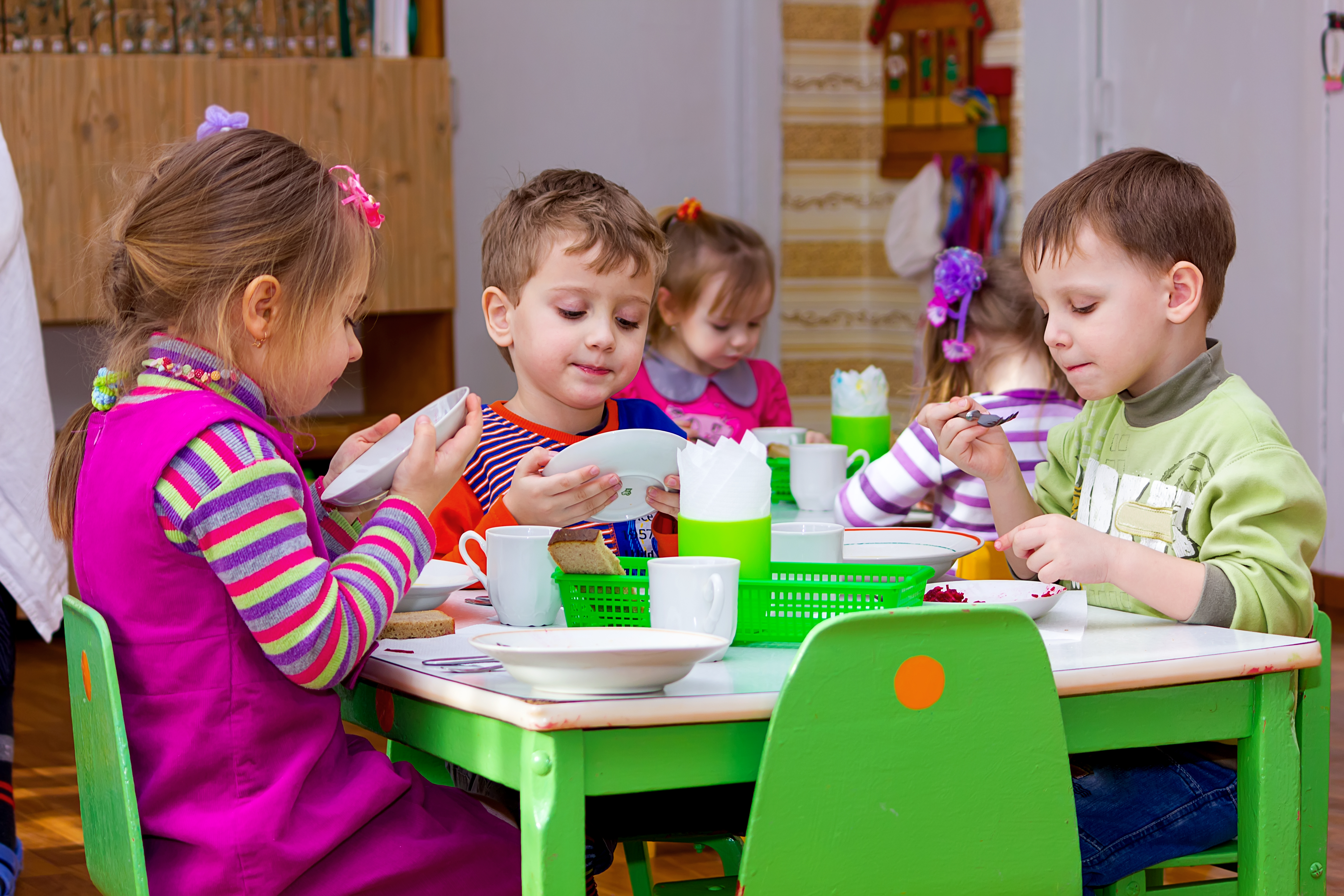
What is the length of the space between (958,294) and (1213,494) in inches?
40.4

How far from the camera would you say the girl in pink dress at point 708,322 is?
3.06 m

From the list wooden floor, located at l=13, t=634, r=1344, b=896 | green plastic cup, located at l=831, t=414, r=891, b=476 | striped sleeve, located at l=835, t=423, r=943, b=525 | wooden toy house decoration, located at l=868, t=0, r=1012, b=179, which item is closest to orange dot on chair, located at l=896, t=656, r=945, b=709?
striped sleeve, located at l=835, t=423, r=943, b=525

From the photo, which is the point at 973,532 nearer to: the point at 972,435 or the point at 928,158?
the point at 972,435

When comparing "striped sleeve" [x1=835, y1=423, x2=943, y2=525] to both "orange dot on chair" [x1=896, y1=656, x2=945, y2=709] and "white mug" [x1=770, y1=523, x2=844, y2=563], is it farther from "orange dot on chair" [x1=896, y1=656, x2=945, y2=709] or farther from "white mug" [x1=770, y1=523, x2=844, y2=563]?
"orange dot on chair" [x1=896, y1=656, x2=945, y2=709]

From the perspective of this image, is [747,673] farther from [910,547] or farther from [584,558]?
[910,547]

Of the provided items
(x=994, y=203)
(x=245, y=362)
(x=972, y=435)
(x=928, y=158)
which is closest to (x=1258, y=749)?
(x=972, y=435)

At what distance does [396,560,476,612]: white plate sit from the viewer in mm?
1452

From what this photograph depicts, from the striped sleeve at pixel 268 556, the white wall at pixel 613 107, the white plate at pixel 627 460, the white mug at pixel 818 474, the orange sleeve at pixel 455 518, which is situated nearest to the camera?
the striped sleeve at pixel 268 556

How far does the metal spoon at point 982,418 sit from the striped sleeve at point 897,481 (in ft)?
1.71

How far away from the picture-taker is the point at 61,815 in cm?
273

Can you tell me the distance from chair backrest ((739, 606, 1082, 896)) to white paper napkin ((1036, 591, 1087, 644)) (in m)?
0.11

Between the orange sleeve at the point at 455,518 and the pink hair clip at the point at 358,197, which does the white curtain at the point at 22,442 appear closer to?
the orange sleeve at the point at 455,518

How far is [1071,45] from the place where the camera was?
4598 millimetres

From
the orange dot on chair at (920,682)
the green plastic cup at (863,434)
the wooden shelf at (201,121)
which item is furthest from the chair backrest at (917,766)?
the wooden shelf at (201,121)
